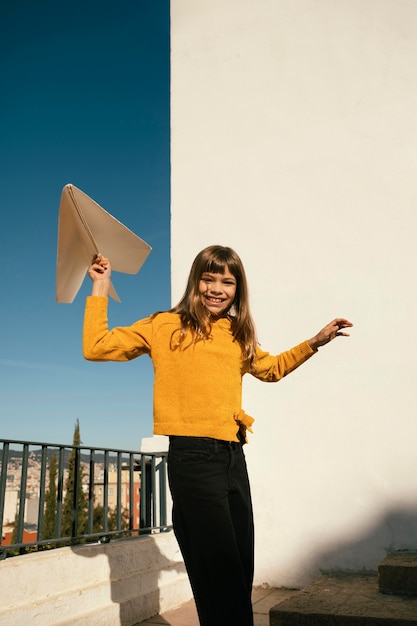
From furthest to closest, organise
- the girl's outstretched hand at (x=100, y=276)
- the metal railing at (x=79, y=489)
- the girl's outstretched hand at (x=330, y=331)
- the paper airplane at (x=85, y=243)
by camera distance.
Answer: the metal railing at (x=79, y=489) < the paper airplane at (x=85, y=243) < the girl's outstretched hand at (x=330, y=331) < the girl's outstretched hand at (x=100, y=276)

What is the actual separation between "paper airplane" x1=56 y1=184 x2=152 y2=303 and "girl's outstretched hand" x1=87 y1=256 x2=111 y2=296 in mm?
224

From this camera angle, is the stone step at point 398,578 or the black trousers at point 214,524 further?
the stone step at point 398,578

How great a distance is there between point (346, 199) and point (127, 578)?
2780 millimetres

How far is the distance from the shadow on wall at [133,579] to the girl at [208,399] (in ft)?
4.03

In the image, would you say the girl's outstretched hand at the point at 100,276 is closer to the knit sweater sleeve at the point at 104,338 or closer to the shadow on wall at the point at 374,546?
the knit sweater sleeve at the point at 104,338

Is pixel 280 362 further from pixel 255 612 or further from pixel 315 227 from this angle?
pixel 315 227

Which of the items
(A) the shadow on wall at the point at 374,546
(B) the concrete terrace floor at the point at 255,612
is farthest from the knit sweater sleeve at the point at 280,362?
(A) the shadow on wall at the point at 374,546

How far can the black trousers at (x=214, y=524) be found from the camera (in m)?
1.47

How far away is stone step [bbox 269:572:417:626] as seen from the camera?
212cm

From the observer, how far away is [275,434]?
357 cm

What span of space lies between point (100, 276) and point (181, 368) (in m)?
0.41

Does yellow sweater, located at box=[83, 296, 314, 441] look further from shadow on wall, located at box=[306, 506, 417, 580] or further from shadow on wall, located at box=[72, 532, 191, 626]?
shadow on wall, located at box=[306, 506, 417, 580]

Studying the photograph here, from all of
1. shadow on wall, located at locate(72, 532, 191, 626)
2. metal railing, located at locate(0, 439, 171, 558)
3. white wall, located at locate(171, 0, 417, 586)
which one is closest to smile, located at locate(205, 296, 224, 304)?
metal railing, located at locate(0, 439, 171, 558)

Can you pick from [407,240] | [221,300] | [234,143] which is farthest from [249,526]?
[234,143]
